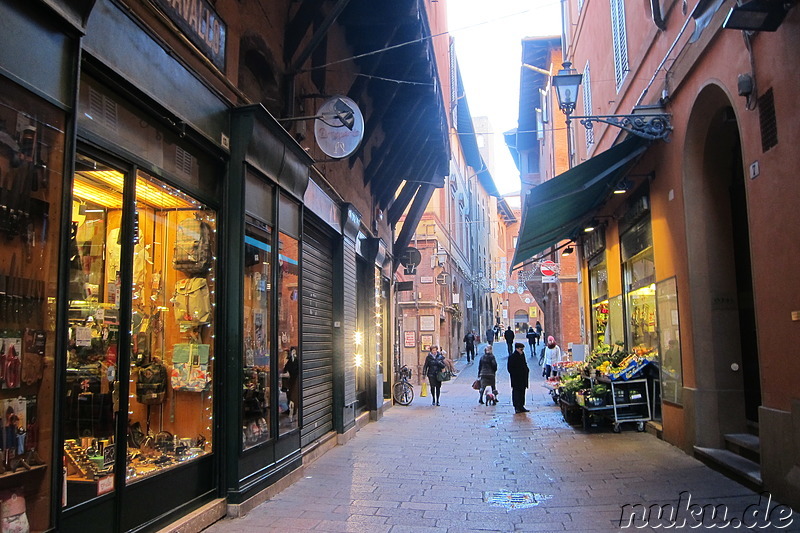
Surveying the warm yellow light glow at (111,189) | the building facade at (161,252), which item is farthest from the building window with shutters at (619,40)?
the warm yellow light glow at (111,189)

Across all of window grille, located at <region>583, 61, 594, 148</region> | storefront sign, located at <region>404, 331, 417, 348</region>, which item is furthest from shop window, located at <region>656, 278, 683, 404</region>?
storefront sign, located at <region>404, 331, 417, 348</region>

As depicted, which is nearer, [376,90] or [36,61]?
[36,61]

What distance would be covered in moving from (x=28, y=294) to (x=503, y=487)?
222 inches

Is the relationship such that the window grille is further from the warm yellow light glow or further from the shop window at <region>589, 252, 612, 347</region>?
the warm yellow light glow

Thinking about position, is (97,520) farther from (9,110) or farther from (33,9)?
(33,9)

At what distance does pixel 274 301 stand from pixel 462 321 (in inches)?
1311

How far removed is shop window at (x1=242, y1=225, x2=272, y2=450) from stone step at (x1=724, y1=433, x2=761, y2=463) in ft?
18.4

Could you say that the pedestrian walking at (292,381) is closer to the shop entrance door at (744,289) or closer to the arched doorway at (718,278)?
the arched doorway at (718,278)

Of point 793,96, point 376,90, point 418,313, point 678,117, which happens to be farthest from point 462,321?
point 793,96

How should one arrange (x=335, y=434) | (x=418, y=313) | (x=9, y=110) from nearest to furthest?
1. (x=9, y=110)
2. (x=335, y=434)
3. (x=418, y=313)

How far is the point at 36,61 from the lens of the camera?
362 cm

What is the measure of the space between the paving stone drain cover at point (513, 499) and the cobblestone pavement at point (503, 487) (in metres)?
0.01

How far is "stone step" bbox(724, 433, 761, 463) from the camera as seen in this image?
7.33 meters

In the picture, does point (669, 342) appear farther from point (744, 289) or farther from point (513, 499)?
point (513, 499)
